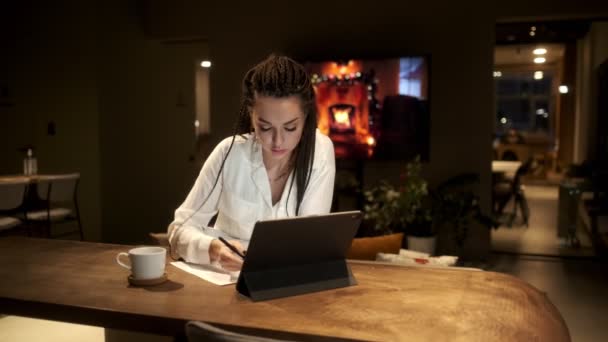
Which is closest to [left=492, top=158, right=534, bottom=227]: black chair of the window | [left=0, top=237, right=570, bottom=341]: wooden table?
[left=0, top=237, right=570, bottom=341]: wooden table

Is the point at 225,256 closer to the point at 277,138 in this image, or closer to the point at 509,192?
Result: the point at 277,138

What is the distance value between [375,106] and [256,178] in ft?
11.2

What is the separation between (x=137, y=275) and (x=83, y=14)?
4.86 metres

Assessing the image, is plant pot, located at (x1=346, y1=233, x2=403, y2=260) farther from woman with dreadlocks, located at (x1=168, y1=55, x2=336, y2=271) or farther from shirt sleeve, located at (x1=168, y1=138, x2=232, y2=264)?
shirt sleeve, located at (x1=168, y1=138, x2=232, y2=264)

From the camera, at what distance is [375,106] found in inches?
196

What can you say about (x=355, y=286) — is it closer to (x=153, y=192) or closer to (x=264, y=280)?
(x=264, y=280)

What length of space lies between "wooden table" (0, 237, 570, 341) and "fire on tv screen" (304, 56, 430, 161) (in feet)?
11.5

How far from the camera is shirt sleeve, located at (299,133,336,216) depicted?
5.57 feet

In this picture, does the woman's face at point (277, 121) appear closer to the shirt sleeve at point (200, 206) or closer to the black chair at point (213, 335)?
the shirt sleeve at point (200, 206)

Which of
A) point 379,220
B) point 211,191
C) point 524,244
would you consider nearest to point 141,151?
point 379,220

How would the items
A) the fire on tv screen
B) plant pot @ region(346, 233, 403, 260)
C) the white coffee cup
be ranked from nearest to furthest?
the white coffee cup, plant pot @ region(346, 233, 403, 260), the fire on tv screen

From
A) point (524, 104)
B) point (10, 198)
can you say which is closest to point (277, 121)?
point (10, 198)

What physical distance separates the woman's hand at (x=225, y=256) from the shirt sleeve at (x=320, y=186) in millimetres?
322

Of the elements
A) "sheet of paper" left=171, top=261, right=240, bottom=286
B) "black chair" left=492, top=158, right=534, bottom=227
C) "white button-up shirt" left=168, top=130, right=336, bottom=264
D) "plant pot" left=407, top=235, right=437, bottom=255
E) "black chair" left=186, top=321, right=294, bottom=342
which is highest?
"white button-up shirt" left=168, top=130, right=336, bottom=264
